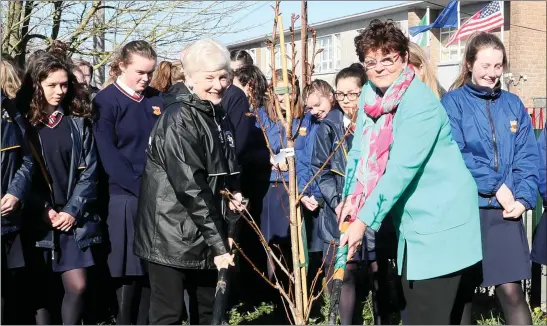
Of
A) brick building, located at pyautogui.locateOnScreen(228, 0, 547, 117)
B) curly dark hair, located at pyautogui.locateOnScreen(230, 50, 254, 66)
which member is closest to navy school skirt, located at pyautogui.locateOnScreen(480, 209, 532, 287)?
curly dark hair, located at pyautogui.locateOnScreen(230, 50, 254, 66)

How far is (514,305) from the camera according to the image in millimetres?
4348

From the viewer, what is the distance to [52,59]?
4695 millimetres

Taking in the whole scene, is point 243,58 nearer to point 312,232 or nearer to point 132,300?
point 312,232

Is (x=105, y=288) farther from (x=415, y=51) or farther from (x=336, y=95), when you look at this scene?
(x=415, y=51)

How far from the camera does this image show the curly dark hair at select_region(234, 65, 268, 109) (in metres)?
6.11

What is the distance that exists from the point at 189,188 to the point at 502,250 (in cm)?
204

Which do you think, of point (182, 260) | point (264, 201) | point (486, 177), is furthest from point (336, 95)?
point (182, 260)

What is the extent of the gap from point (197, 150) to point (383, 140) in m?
1.00

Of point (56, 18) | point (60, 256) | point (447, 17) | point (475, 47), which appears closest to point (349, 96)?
point (475, 47)

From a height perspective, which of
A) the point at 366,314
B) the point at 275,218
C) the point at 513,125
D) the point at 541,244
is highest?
the point at 513,125

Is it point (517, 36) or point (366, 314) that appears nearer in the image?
point (366, 314)

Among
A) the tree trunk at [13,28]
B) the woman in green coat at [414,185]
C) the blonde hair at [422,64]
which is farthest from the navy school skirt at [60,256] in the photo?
the tree trunk at [13,28]

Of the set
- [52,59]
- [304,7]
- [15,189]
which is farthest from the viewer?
[52,59]

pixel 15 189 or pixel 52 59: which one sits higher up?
pixel 52 59
